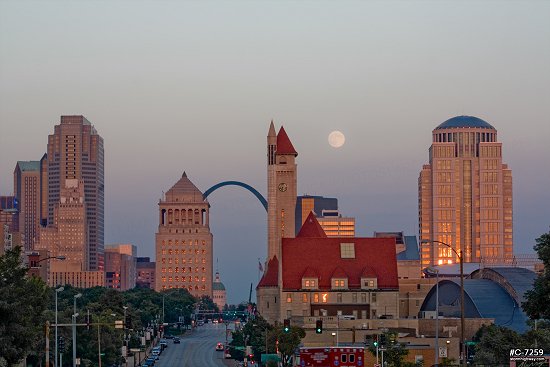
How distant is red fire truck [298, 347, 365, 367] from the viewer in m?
103

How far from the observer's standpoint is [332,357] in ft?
338

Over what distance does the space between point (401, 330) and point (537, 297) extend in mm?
108535

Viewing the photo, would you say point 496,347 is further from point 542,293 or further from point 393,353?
point 542,293

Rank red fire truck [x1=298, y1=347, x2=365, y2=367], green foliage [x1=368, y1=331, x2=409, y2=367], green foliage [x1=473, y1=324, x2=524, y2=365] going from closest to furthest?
red fire truck [x1=298, y1=347, x2=365, y2=367] → green foliage [x1=473, y1=324, x2=524, y2=365] → green foliage [x1=368, y1=331, x2=409, y2=367]

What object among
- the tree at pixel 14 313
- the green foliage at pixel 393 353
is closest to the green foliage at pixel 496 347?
the green foliage at pixel 393 353

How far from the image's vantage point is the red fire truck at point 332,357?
10269 centimetres

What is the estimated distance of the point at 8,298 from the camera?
3939 inches

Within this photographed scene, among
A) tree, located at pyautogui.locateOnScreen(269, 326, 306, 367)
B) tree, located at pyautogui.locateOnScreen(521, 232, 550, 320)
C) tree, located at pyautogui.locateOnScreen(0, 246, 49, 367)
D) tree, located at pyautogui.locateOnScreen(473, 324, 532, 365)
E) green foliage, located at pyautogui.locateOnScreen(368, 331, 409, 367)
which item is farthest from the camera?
tree, located at pyautogui.locateOnScreen(269, 326, 306, 367)

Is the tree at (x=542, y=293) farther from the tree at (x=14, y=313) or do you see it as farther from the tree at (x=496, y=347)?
the tree at (x=14, y=313)

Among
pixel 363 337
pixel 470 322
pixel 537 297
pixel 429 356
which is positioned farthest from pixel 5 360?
pixel 470 322

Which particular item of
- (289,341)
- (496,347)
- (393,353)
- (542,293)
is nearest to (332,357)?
(542,293)

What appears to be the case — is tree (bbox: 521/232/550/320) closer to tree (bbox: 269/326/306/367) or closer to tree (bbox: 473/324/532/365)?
tree (bbox: 473/324/532/365)

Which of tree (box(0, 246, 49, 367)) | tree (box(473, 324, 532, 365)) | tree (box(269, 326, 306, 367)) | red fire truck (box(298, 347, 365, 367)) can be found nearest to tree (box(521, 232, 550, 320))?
red fire truck (box(298, 347, 365, 367))

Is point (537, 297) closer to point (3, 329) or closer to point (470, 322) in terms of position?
point (3, 329)
